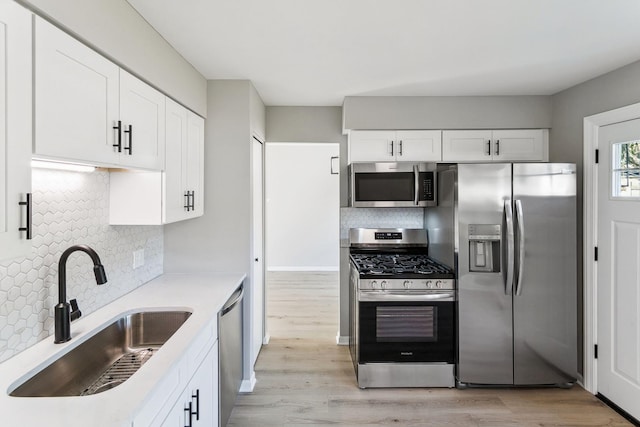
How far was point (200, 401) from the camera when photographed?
1.85m

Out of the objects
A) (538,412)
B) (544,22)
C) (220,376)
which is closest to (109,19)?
(220,376)

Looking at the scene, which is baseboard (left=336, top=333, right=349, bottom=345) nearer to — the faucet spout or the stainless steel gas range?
the stainless steel gas range

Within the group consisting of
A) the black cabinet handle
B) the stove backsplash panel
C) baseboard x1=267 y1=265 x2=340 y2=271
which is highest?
the black cabinet handle

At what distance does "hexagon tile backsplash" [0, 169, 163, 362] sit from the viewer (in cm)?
147

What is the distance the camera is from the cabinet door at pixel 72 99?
3.86 feet

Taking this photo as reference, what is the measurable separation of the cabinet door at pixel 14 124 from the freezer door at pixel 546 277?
2.99m

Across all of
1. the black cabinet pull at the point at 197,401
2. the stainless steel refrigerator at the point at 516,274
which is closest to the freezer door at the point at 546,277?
the stainless steel refrigerator at the point at 516,274

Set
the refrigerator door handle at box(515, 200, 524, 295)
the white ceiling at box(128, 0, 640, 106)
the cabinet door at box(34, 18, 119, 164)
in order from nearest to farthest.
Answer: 1. the cabinet door at box(34, 18, 119, 164)
2. the white ceiling at box(128, 0, 640, 106)
3. the refrigerator door handle at box(515, 200, 524, 295)

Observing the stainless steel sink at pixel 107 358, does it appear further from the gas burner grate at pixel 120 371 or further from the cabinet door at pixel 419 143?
the cabinet door at pixel 419 143

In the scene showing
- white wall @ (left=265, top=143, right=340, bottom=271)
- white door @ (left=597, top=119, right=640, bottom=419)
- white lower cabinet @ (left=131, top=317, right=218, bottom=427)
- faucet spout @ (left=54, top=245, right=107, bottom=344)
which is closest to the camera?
white lower cabinet @ (left=131, top=317, right=218, bottom=427)

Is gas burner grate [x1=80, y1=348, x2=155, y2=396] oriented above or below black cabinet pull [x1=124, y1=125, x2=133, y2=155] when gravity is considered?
below

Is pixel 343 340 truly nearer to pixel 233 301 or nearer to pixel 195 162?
pixel 233 301

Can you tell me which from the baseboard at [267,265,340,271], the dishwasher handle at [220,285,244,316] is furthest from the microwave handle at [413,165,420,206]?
the baseboard at [267,265,340,271]

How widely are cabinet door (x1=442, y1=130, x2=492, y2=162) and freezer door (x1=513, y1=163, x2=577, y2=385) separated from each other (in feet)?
1.99
